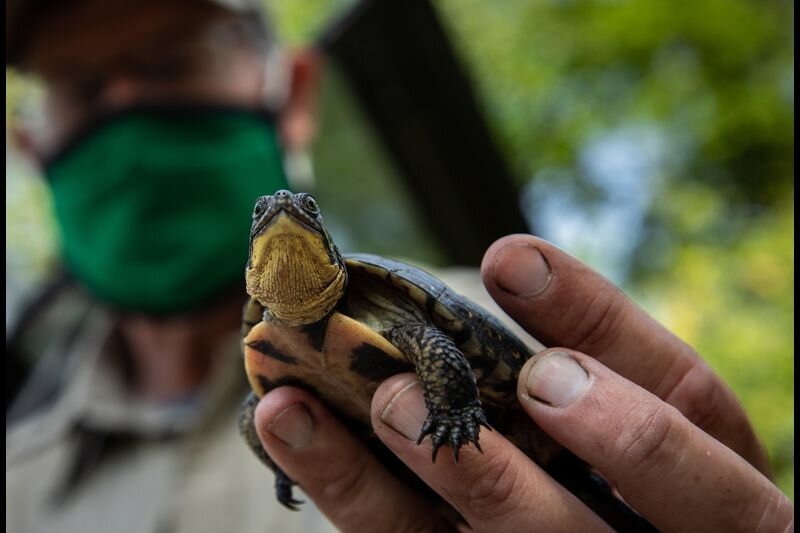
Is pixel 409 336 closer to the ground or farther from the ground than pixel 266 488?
farther from the ground

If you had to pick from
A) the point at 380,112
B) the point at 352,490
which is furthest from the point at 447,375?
the point at 380,112

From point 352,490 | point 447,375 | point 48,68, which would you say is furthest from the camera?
point 48,68

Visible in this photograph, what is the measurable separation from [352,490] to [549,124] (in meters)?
8.39

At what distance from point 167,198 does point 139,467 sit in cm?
112

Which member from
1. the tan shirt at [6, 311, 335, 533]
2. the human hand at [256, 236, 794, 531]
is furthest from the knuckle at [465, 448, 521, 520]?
the tan shirt at [6, 311, 335, 533]

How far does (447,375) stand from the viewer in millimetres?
1337

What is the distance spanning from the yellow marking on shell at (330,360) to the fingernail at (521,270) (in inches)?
11.1

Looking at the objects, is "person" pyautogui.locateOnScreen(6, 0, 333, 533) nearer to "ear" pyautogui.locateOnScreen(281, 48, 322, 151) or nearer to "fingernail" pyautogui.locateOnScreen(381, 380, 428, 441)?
"ear" pyautogui.locateOnScreen(281, 48, 322, 151)

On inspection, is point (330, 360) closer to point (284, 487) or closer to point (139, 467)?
point (284, 487)

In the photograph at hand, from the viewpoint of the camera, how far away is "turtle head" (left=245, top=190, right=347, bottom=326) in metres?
1.37

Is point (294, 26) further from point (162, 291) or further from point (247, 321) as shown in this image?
point (247, 321)

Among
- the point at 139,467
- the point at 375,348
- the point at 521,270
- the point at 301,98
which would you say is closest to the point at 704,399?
the point at 521,270

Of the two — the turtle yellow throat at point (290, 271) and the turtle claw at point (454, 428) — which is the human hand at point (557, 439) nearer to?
the turtle claw at point (454, 428)

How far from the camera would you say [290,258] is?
1396 mm
